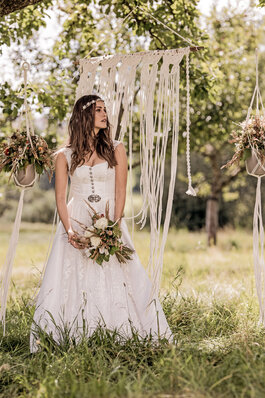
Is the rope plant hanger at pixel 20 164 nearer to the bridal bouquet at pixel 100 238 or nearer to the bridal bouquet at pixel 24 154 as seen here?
the bridal bouquet at pixel 24 154

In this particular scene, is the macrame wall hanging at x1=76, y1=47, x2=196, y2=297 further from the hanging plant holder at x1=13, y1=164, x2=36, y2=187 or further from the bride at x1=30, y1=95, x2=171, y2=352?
the hanging plant holder at x1=13, y1=164, x2=36, y2=187

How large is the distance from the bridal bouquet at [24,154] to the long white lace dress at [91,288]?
0.19 metres

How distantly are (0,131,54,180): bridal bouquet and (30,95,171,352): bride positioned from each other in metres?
0.15

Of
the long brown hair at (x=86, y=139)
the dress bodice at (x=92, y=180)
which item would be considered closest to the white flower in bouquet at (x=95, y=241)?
the dress bodice at (x=92, y=180)

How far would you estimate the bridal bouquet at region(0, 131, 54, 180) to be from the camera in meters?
3.67

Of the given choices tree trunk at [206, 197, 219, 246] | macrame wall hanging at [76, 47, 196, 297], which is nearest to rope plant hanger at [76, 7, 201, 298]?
macrame wall hanging at [76, 47, 196, 297]

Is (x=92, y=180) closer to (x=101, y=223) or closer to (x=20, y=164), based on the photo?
(x=101, y=223)

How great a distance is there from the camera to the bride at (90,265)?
11.7 ft

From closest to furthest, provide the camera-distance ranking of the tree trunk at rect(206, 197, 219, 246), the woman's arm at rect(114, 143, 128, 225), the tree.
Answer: the woman's arm at rect(114, 143, 128, 225), the tree, the tree trunk at rect(206, 197, 219, 246)

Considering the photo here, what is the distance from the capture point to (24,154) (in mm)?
3678

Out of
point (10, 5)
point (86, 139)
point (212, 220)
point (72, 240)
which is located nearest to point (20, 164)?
point (86, 139)

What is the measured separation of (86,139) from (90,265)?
915 millimetres

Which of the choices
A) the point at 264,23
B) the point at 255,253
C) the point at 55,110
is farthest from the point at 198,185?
the point at 255,253

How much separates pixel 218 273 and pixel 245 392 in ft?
15.5
